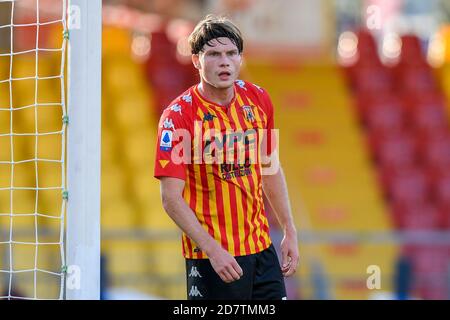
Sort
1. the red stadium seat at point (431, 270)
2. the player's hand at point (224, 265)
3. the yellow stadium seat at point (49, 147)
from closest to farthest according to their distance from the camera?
the player's hand at point (224, 265), the red stadium seat at point (431, 270), the yellow stadium seat at point (49, 147)

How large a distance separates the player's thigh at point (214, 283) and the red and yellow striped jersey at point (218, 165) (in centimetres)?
4

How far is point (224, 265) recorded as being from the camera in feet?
13.4

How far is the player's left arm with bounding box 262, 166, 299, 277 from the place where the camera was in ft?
14.6

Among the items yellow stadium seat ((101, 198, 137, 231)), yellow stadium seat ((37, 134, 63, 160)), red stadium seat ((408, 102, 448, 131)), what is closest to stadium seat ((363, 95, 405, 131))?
red stadium seat ((408, 102, 448, 131))

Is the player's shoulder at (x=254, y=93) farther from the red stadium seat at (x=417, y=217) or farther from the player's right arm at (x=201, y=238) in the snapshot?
the red stadium seat at (x=417, y=217)

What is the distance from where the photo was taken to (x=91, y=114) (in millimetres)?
4500

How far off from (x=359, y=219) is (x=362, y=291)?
245 centimetres

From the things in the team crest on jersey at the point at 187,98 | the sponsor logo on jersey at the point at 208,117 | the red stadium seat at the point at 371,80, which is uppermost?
the red stadium seat at the point at 371,80

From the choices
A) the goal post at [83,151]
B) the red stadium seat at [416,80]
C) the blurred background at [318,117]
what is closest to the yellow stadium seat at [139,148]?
the blurred background at [318,117]

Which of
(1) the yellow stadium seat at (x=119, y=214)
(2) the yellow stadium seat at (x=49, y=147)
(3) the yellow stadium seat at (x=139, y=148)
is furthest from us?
(3) the yellow stadium seat at (x=139, y=148)

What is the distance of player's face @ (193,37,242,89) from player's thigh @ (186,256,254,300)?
75 centimetres

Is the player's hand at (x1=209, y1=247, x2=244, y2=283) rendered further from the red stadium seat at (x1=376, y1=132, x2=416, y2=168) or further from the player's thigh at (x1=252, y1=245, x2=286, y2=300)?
the red stadium seat at (x1=376, y1=132, x2=416, y2=168)

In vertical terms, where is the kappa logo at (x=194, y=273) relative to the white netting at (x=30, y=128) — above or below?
below

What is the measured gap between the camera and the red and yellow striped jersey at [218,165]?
4.21m
